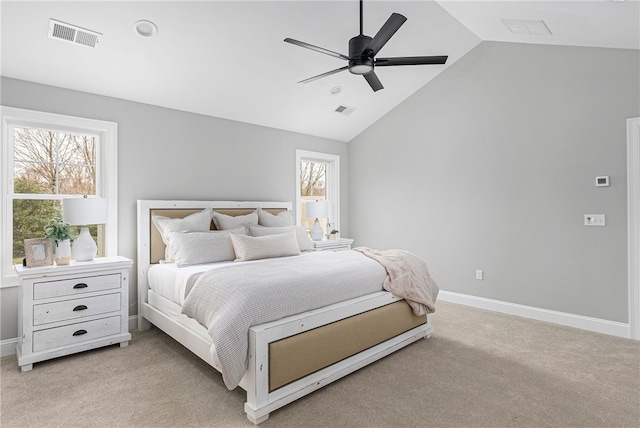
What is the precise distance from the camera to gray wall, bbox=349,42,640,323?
11.5ft

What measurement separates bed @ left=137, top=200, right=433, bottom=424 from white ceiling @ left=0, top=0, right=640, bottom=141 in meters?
1.29

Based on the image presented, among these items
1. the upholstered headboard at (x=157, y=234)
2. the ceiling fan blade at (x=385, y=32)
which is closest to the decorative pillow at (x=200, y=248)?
the upholstered headboard at (x=157, y=234)

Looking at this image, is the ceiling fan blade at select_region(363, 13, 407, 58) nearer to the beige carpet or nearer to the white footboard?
the white footboard

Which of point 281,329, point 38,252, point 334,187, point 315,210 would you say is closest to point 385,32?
point 281,329

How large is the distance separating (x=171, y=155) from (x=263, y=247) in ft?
5.08

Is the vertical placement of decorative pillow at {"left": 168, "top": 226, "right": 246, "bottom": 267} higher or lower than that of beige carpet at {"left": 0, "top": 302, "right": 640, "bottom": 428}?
higher

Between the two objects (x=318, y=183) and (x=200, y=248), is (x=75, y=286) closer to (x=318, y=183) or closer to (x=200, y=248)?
(x=200, y=248)

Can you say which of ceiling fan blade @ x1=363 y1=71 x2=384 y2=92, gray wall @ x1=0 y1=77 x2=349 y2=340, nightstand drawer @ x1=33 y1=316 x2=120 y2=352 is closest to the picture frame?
gray wall @ x1=0 y1=77 x2=349 y2=340

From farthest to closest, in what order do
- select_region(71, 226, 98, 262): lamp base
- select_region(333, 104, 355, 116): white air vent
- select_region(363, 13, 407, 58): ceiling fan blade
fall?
select_region(333, 104, 355, 116): white air vent, select_region(71, 226, 98, 262): lamp base, select_region(363, 13, 407, 58): ceiling fan blade

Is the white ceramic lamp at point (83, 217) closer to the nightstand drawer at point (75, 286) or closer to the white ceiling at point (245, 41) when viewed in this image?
the nightstand drawer at point (75, 286)

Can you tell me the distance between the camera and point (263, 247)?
3504 millimetres

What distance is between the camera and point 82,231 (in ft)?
10.5

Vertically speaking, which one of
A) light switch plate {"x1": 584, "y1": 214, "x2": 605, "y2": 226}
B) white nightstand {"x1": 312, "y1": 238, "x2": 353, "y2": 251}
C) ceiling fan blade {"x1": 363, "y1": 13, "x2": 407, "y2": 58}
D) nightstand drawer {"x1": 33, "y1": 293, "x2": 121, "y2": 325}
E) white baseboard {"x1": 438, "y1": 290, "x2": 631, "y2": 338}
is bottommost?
white baseboard {"x1": 438, "y1": 290, "x2": 631, "y2": 338}

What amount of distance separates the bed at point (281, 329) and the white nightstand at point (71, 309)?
340mm
